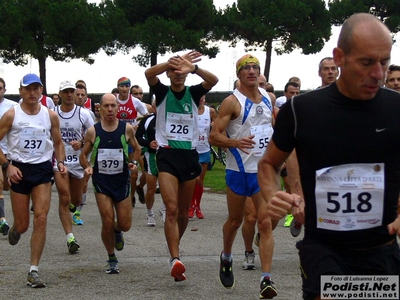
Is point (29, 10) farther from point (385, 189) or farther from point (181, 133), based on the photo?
point (385, 189)

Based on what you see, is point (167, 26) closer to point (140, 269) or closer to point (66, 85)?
point (66, 85)

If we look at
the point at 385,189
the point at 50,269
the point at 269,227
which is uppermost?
the point at 385,189

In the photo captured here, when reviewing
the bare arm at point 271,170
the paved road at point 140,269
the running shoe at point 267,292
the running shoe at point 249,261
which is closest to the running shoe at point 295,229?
the paved road at point 140,269

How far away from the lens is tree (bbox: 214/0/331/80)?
56812mm

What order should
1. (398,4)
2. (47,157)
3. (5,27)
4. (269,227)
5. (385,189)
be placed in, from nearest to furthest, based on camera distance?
(385,189) → (269,227) → (47,157) → (5,27) → (398,4)

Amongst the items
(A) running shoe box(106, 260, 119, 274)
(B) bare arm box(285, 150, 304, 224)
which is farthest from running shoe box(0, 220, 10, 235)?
(B) bare arm box(285, 150, 304, 224)

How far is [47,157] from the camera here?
9570mm

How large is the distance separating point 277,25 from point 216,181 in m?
38.4

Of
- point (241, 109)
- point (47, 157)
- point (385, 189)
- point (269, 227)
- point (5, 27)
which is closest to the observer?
point (385, 189)

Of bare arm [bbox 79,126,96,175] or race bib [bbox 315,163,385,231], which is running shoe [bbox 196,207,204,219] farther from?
race bib [bbox 315,163,385,231]

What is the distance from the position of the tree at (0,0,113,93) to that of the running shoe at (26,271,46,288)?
146 feet

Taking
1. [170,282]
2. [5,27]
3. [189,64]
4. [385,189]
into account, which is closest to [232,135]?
[189,64]

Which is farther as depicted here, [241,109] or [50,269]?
[50,269]

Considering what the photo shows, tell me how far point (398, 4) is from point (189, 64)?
167ft
